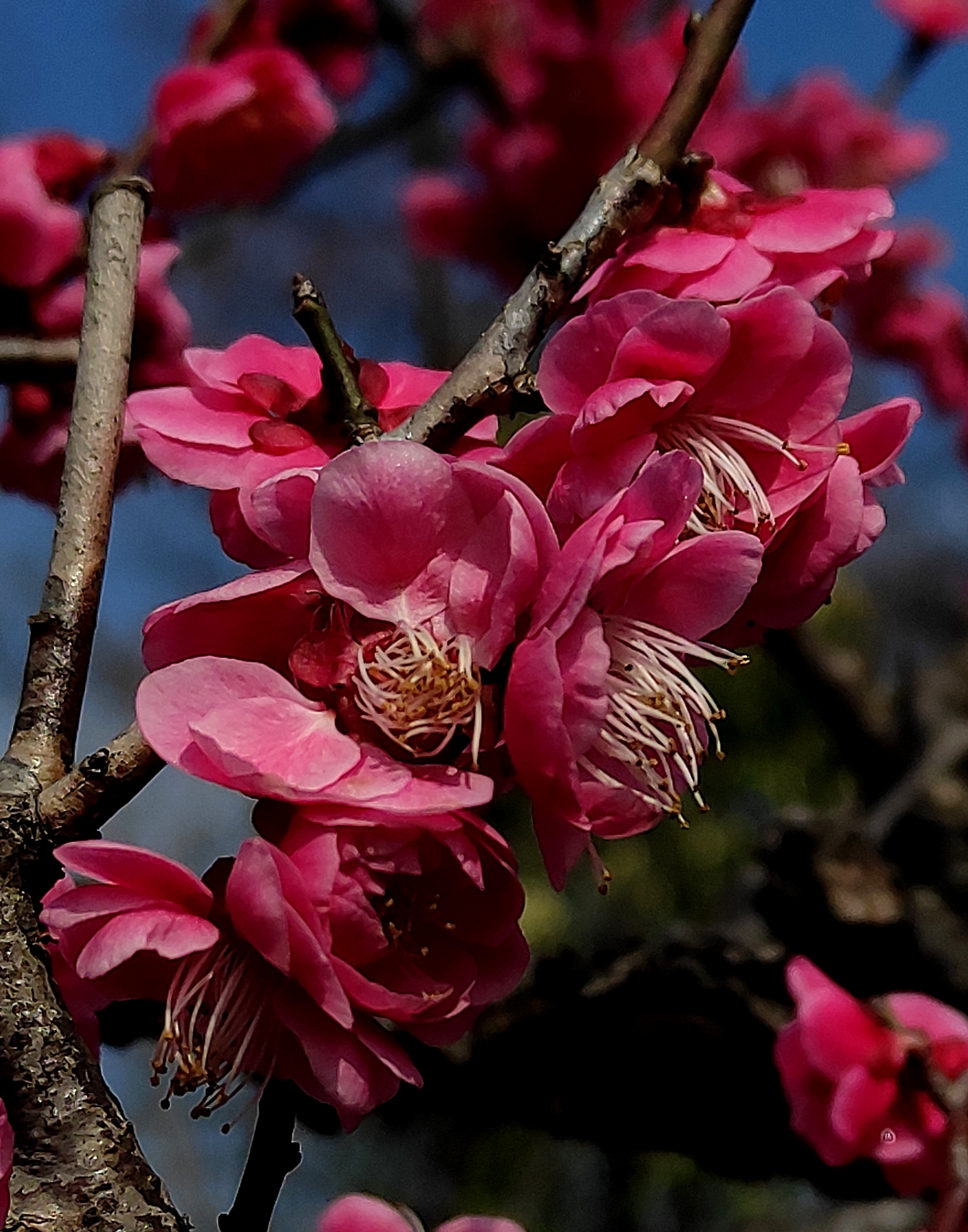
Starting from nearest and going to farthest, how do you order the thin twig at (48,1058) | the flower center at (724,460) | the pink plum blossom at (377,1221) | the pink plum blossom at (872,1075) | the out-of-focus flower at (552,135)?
the thin twig at (48,1058)
the flower center at (724,460)
the pink plum blossom at (377,1221)
the pink plum blossom at (872,1075)
the out-of-focus flower at (552,135)

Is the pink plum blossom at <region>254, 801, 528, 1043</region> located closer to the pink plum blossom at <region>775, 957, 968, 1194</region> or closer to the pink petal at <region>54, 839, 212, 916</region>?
the pink petal at <region>54, 839, 212, 916</region>

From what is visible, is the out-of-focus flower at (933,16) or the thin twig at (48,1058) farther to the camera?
the out-of-focus flower at (933,16)

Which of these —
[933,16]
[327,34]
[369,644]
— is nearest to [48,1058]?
[369,644]

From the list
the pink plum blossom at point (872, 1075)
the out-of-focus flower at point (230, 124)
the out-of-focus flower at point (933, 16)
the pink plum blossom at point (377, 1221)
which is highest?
the out-of-focus flower at point (933, 16)

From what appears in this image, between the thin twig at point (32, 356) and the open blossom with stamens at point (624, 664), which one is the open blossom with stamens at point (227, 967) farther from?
the thin twig at point (32, 356)

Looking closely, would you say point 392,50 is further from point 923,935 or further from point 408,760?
point 408,760

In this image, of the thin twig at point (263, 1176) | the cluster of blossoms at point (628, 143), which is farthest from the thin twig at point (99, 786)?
the cluster of blossoms at point (628, 143)

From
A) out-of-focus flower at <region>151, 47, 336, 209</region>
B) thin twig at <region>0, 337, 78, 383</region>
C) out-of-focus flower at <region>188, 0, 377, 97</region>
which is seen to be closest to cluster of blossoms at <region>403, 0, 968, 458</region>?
out-of-focus flower at <region>188, 0, 377, 97</region>
